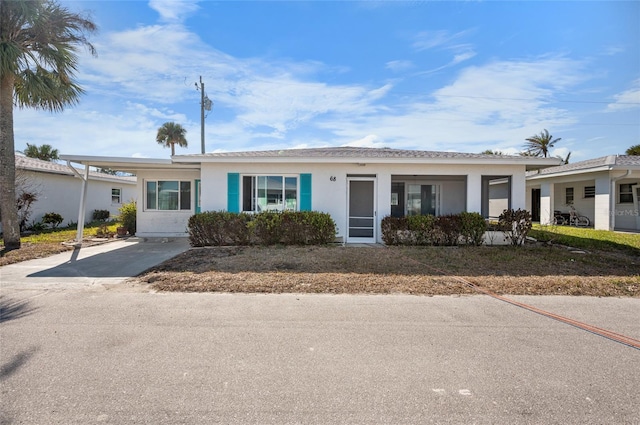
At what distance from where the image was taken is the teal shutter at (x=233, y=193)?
11406 millimetres

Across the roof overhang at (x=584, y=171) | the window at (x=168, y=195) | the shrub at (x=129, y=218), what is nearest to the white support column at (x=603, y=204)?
the roof overhang at (x=584, y=171)

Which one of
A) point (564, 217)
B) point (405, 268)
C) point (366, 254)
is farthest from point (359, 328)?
point (564, 217)

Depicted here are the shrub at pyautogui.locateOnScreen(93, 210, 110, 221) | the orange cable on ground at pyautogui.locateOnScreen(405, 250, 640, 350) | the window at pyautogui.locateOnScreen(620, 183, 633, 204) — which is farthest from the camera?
the shrub at pyautogui.locateOnScreen(93, 210, 110, 221)

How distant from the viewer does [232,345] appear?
3.80m

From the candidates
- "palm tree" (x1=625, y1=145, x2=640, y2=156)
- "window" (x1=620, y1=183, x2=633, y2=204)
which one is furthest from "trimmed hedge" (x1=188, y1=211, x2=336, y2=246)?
"palm tree" (x1=625, y1=145, x2=640, y2=156)

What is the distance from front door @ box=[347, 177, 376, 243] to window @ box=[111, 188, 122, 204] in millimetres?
18056

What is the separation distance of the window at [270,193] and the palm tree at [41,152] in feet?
92.3

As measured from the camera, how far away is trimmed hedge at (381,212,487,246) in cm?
1080

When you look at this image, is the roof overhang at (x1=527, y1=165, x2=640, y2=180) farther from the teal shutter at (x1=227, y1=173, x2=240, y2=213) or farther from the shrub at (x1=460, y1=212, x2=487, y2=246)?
the teal shutter at (x1=227, y1=173, x2=240, y2=213)

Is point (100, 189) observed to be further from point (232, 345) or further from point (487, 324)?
point (487, 324)

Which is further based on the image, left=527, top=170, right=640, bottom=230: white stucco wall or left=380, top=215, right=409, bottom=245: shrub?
left=527, top=170, right=640, bottom=230: white stucco wall

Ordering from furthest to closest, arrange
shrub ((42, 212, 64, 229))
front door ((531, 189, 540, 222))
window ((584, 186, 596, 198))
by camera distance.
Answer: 1. front door ((531, 189, 540, 222))
2. window ((584, 186, 596, 198))
3. shrub ((42, 212, 64, 229))

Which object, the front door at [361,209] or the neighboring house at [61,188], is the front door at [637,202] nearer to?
the front door at [361,209]

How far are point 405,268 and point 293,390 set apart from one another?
5249 mm
